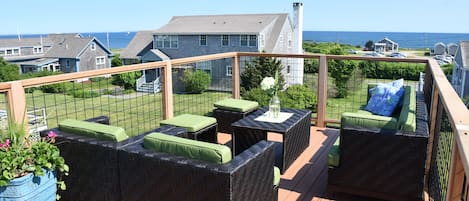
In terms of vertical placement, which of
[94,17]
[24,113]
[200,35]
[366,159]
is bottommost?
[366,159]

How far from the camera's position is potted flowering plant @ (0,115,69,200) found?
2230mm

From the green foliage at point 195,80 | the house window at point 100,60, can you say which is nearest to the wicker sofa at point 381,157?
the green foliage at point 195,80

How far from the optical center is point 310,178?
3.74m

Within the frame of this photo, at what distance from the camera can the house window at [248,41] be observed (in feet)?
80.1

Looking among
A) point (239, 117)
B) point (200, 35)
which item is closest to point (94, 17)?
point (200, 35)

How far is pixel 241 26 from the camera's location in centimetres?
2541

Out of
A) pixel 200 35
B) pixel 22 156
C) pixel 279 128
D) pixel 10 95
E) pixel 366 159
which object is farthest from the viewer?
pixel 200 35

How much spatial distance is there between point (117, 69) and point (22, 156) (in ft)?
5.71

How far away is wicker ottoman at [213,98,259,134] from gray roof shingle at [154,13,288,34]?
1958 cm

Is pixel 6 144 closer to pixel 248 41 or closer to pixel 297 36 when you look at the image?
pixel 248 41

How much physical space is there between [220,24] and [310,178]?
23.5m

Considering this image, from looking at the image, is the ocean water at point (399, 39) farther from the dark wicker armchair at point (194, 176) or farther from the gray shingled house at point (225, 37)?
the dark wicker armchair at point (194, 176)

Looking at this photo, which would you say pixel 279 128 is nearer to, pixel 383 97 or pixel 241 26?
pixel 383 97

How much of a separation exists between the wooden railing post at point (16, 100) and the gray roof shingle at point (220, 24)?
21826mm
